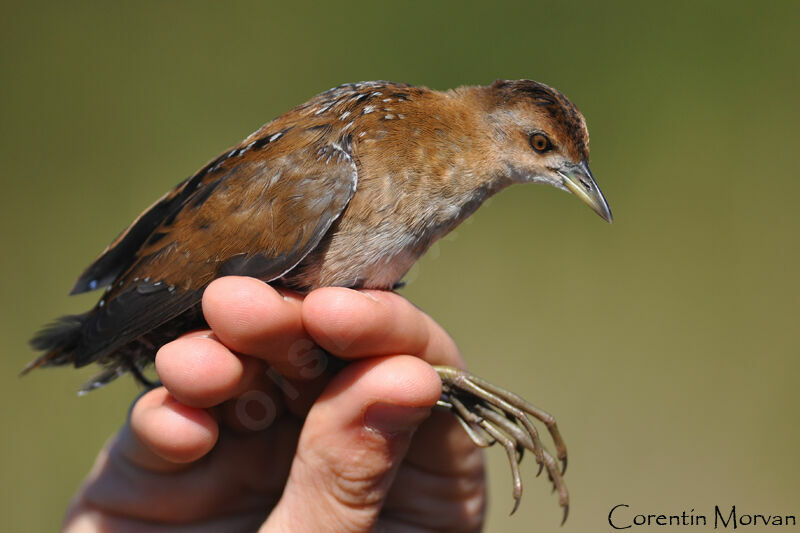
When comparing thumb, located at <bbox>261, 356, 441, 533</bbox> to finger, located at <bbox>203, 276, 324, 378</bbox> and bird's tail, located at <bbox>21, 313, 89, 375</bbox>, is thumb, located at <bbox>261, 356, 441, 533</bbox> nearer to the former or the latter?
finger, located at <bbox>203, 276, 324, 378</bbox>

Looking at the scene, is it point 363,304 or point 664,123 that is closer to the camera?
point 363,304

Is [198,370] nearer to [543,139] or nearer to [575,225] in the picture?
[543,139]

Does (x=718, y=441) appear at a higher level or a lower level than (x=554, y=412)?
higher

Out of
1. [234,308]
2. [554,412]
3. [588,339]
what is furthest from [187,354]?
[588,339]

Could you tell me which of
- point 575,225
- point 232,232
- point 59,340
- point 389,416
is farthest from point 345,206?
point 575,225

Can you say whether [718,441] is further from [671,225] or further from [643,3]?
[643,3]

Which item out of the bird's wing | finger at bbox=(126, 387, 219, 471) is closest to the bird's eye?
the bird's wing

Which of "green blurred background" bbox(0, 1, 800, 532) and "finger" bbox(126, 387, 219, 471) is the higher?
"green blurred background" bbox(0, 1, 800, 532)
